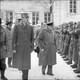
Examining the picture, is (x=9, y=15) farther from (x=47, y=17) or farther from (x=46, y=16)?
(x=47, y=17)

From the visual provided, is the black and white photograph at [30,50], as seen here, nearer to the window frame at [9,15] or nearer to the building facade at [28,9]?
the building facade at [28,9]

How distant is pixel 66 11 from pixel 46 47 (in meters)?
18.3

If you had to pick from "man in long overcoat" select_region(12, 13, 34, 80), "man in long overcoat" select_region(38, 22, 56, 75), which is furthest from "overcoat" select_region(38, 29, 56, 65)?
"man in long overcoat" select_region(12, 13, 34, 80)

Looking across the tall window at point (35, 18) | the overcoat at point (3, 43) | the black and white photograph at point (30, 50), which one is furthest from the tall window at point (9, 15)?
the overcoat at point (3, 43)

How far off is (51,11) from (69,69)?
18.6 metres

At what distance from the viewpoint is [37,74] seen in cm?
805

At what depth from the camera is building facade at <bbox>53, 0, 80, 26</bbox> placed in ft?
83.0

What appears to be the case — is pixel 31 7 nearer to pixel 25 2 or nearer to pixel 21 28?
pixel 25 2

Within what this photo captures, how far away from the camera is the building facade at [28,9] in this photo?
1087 inches

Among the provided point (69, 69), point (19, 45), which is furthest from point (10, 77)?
point (69, 69)

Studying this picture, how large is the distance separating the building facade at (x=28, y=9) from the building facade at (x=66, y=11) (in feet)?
8.19

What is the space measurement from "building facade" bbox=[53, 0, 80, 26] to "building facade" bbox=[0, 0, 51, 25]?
250cm

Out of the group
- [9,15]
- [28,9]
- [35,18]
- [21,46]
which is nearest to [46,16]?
[35,18]

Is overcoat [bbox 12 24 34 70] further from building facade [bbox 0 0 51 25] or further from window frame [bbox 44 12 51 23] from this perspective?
window frame [bbox 44 12 51 23]
